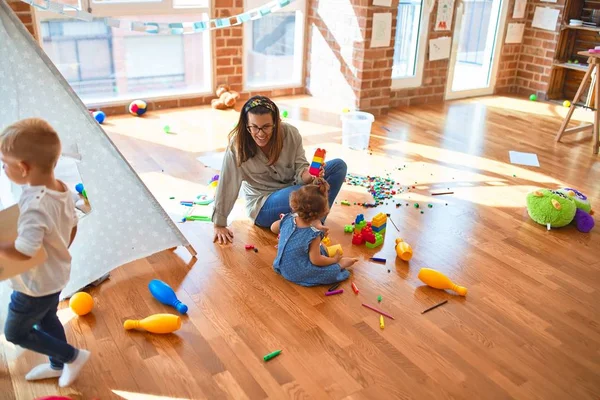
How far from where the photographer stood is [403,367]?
1778 millimetres

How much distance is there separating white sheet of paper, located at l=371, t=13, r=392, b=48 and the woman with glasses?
7.09 ft

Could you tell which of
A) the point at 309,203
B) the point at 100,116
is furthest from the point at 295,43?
the point at 309,203

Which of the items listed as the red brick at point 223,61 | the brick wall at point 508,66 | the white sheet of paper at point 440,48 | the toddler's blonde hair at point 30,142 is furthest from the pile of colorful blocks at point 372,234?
the brick wall at point 508,66

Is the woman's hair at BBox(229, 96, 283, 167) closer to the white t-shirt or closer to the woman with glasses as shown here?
the woman with glasses

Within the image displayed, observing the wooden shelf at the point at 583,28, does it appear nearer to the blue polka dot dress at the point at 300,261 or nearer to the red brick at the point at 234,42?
the red brick at the point at 234,42

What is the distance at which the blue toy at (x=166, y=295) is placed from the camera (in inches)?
78.3

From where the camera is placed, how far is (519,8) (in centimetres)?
540

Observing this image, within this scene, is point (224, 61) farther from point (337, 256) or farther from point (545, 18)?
point (545, 18)

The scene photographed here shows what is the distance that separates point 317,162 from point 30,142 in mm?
1305

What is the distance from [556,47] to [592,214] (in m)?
2.91

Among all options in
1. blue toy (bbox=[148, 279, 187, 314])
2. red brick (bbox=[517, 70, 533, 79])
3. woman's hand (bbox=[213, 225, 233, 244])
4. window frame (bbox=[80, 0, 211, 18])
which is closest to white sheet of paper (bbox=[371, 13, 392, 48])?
window frame (bbox=[80, 0, 211, 18])

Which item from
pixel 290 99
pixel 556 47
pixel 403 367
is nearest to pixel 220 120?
pixel 290 99

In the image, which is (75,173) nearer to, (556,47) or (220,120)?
(220,120)

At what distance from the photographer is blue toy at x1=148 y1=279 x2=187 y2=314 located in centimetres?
199
